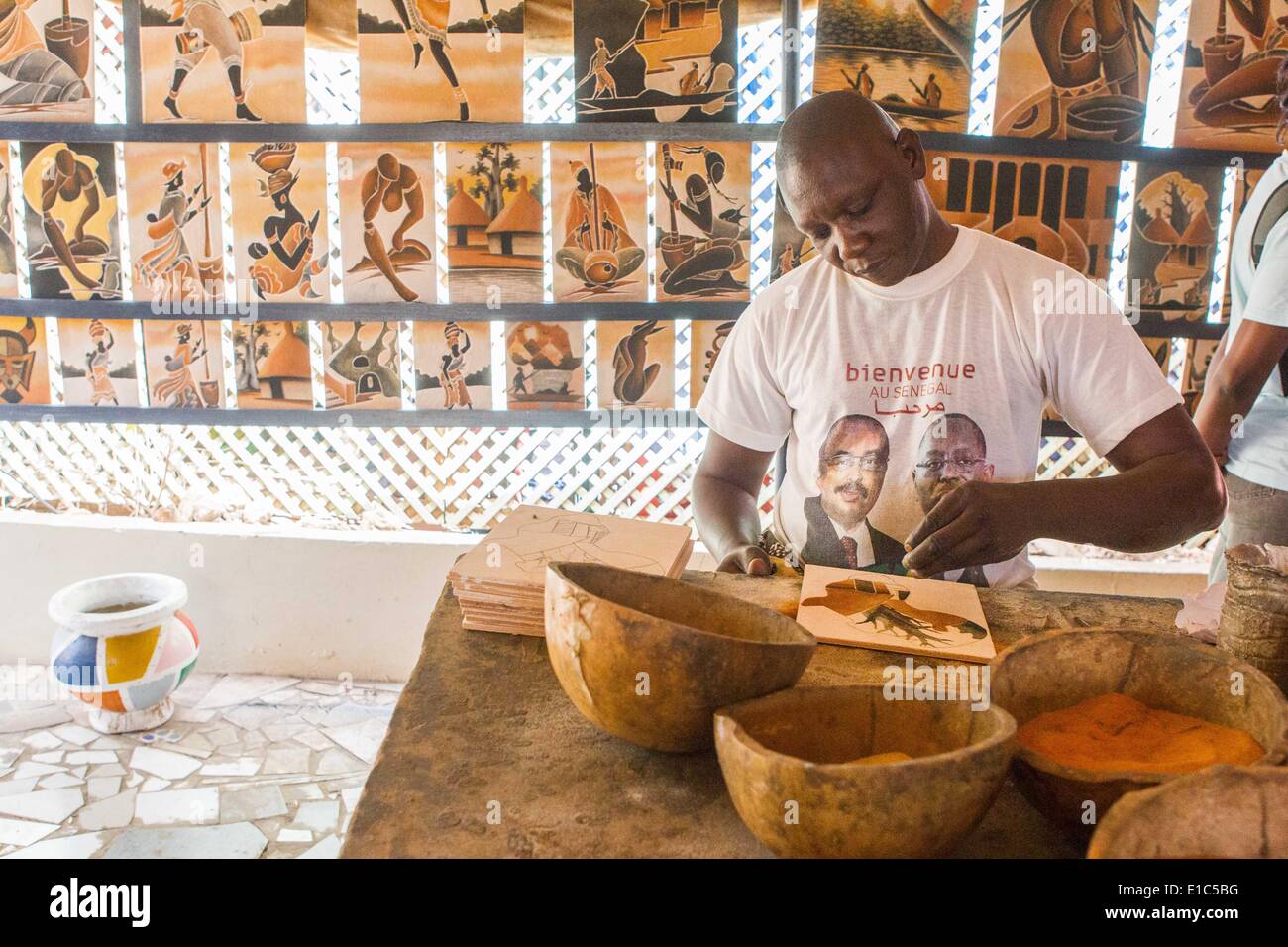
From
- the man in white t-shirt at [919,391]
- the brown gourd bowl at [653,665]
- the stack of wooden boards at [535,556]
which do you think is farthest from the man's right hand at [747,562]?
the brown gourd bowl at [653,665]

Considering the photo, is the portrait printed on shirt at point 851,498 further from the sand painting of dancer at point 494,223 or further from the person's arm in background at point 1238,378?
the sand painting of dancer at point 494,223

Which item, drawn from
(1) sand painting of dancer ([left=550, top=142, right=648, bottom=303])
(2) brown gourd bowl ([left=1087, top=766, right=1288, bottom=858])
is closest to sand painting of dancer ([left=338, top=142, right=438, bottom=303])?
(1) sand painting of dancer ([left=550, top=142, right=648, bottom=303])

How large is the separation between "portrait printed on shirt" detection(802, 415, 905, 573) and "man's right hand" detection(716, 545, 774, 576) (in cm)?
22

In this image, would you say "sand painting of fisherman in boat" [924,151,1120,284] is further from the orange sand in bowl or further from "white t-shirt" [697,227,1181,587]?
the orange sand in bowl

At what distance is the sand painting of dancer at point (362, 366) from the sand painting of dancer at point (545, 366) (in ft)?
1.32

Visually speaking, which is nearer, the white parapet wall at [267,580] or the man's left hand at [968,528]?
the man's left hand at [968,528]

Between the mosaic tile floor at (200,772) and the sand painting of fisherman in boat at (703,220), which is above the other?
the sand painting of fisherman in boat at (703,220)

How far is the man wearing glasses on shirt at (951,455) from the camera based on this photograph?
188 cm

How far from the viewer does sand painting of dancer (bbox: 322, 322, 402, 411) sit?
10.9 feet

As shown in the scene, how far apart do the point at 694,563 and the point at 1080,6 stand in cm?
213

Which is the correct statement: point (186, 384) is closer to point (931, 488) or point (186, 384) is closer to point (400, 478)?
point (400, 478)

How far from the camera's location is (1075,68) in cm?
299

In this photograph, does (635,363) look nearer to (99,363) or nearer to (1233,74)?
(99,363)
